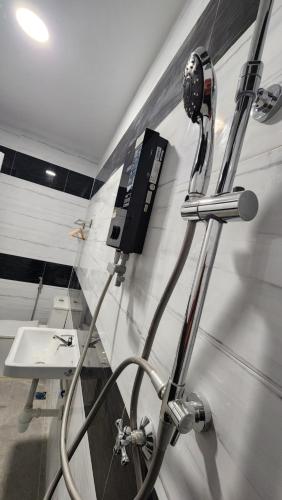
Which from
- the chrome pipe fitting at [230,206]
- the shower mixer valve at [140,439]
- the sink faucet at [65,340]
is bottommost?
the sink faucet at [65,340]

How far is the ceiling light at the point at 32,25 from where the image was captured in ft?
3.51

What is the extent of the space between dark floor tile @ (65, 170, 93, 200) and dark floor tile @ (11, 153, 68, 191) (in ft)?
0.19

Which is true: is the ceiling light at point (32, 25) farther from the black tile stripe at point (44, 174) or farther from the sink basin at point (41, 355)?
the sink basin at point (41, 355)

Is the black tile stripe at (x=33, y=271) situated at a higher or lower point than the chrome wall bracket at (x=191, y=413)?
lower

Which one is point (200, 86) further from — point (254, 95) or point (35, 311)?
point (35, 311)

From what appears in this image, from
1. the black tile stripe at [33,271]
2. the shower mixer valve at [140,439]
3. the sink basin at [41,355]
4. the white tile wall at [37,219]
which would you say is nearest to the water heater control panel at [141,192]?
the shower mixer valve at [140,439]

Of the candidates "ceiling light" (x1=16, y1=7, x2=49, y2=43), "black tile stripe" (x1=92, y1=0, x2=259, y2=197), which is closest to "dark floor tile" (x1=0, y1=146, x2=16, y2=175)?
"ceiling light" (x1=16, y1=7, x2=49, y2=43)

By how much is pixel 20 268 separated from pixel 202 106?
272 centimetres

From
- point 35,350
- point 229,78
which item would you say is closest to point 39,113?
point 35,350

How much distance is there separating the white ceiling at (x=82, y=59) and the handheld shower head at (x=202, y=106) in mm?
855

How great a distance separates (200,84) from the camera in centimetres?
35

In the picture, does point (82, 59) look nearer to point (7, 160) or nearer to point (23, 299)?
point (7, 160)

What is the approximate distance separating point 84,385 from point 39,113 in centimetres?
219

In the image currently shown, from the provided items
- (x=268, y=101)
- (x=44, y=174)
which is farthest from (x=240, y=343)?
(x=44, y=174)
